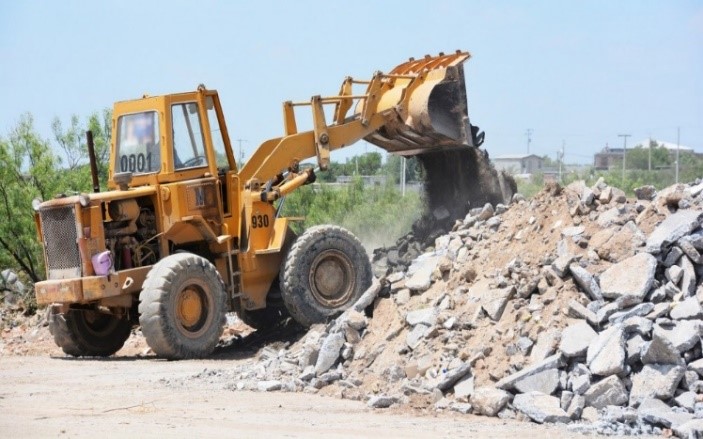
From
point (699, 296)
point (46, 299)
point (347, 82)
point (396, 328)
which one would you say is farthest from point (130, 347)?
point (699, 296)

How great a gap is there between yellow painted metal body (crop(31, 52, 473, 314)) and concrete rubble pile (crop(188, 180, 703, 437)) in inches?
70.1

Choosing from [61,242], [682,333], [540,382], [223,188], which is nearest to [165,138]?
[223,188]

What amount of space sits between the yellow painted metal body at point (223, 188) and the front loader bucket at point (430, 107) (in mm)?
25

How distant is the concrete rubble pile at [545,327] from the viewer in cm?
1000

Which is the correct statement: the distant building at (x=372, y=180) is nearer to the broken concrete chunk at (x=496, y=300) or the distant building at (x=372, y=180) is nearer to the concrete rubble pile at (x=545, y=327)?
the concrete rubble pile at (x=545, y=327)

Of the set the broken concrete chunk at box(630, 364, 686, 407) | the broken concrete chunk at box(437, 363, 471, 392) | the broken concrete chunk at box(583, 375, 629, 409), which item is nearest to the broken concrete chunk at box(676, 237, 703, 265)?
the broken concrete chunk at box(630, 364, 686, 407)

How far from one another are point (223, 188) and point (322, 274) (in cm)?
166

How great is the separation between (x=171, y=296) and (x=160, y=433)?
483 cm

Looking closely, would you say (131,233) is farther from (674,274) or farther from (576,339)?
(674,274)

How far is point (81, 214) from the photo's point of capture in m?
14.4

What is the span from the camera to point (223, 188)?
15.6 meters

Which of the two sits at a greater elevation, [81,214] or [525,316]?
[81,214]

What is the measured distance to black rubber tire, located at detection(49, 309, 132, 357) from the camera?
51.4 feet

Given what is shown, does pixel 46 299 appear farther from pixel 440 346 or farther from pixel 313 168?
pixel 440 346
